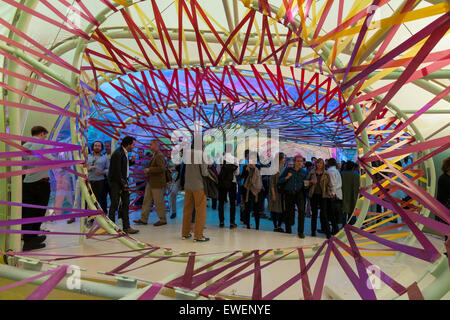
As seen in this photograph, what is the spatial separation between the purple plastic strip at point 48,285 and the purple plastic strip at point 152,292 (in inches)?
25.0

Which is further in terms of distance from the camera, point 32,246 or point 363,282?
point 32,246

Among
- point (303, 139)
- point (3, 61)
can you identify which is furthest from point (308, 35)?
point (303, 139)

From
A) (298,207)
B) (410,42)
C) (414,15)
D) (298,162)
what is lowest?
(298,207)

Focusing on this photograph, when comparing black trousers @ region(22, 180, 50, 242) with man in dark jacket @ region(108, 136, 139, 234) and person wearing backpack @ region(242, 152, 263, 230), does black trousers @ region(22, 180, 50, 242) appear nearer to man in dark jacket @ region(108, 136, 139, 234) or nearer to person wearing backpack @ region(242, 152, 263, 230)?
man in dark jacket @ region(108, 136, 139, 234)

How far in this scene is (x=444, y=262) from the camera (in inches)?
65.3

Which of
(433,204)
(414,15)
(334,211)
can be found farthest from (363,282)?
(334,211)

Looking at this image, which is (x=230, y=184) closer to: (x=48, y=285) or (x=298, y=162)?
(x=298, y=162)

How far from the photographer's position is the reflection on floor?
3592 mm

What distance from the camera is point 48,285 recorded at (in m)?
2.13

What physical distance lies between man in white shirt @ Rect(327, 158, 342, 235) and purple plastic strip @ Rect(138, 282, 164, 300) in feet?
17.5

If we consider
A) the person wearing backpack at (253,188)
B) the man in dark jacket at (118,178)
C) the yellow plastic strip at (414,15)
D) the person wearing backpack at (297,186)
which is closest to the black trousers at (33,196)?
the man in dark jacket at (118,178)

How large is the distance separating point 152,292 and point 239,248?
378 centimetres

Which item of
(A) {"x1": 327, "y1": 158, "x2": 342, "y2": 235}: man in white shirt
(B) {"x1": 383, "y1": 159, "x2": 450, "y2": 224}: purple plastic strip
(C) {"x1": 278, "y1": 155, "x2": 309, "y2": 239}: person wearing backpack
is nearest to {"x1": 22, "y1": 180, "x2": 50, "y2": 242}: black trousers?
(C) {"x1": 278, "y1": 155, "x2": 309, "y2": 239}: person wearing backpack
